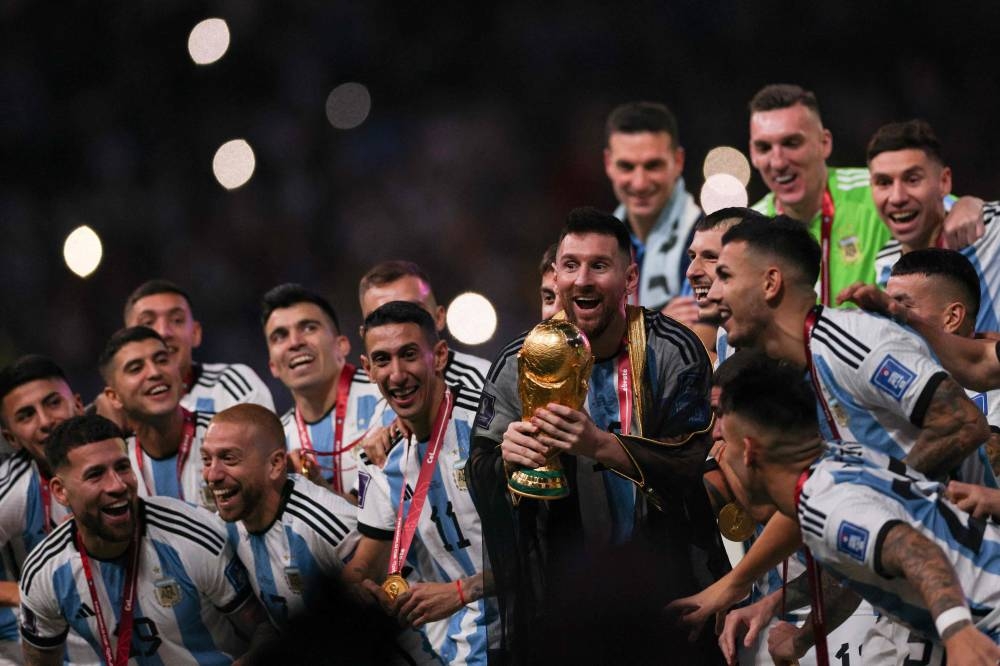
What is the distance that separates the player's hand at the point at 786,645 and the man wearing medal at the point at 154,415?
2769 mm

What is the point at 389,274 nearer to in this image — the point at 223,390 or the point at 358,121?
the point at 223,390

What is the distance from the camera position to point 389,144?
10383 mm

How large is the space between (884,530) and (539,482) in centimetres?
95

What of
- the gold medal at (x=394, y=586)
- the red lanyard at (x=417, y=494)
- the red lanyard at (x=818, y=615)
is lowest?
the red lanyard at (x=818, y=615)

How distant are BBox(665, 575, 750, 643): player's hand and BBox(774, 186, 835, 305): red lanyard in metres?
2.33

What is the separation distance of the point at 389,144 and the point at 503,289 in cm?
160

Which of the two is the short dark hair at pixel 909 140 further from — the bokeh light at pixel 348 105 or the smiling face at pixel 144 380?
the bokeh light at pixel 348 105

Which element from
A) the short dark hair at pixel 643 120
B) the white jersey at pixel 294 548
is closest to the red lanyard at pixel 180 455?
the white jersey at pixel 294 548

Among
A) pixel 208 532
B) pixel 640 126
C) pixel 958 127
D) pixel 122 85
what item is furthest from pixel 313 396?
pixel 122 85

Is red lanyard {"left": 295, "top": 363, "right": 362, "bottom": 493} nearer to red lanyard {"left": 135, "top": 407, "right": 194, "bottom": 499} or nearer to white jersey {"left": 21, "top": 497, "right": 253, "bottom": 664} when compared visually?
red lanyard {"left": 135, "top": 407, "right": 194, "bottom": 499}

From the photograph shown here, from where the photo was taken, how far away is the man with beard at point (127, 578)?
520cm

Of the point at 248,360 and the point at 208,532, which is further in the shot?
the point at 248,360

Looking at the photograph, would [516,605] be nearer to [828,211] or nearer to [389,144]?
[828,211]

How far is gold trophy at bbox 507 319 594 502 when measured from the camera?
3783mm
